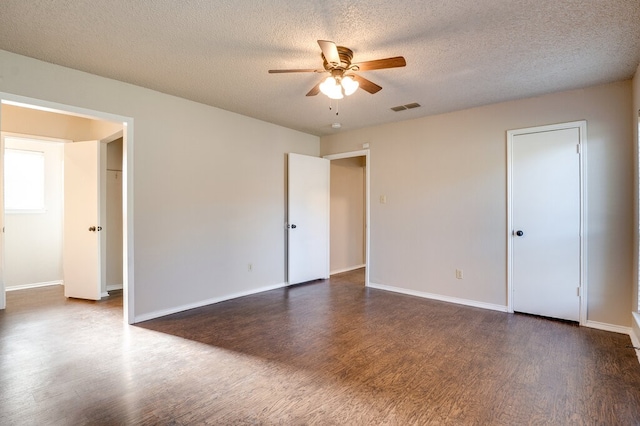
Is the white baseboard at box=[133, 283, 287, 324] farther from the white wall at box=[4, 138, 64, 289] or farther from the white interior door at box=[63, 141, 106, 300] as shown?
the white wall at box=[4, 138, 64, 289]

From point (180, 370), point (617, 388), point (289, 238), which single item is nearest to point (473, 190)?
point (617, 388)

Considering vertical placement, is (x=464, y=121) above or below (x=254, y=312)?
above

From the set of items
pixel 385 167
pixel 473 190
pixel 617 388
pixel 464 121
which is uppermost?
pixel 464 121

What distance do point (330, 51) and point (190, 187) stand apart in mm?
2552

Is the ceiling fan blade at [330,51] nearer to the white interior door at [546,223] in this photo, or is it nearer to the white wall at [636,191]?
the white interior door at [546,223]

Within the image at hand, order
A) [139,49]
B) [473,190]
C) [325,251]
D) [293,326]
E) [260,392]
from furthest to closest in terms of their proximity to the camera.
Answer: [325,251]
[473,190]
[293,326]
[139,49]
[260,392]

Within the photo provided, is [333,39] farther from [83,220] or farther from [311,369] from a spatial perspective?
[83,220]

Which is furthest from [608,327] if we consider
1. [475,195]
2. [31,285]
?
[31,285]

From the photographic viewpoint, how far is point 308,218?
218 inches

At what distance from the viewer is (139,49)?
2.69m

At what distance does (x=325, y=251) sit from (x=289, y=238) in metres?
0.88

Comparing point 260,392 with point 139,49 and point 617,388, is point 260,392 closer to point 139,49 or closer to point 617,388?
point 617,388

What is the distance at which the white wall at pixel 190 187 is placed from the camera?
10.6ft

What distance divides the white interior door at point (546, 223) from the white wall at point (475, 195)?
0.13 meters
